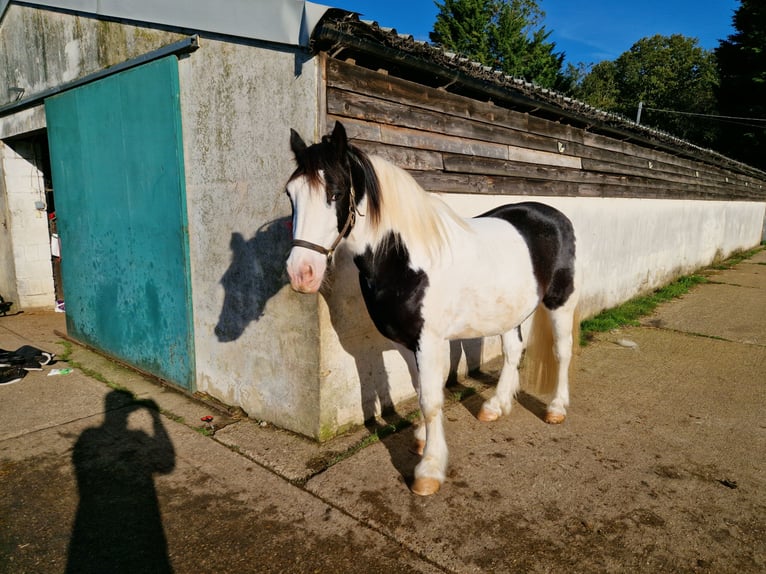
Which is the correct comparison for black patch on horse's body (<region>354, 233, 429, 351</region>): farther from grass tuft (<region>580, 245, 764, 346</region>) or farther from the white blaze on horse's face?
grass tuft (<region>580, 245, 764, 346</region>)

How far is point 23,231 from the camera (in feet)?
21.5

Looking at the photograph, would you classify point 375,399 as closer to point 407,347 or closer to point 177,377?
point 407,347

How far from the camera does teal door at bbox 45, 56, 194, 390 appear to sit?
12.6ft

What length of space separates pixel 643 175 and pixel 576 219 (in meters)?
3.04

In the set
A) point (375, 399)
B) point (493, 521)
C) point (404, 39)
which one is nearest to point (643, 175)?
point (404, 39)

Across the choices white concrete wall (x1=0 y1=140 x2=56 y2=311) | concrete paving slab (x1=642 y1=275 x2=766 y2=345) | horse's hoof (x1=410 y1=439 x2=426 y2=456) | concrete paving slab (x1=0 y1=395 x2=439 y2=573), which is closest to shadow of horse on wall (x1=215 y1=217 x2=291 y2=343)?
concrete paving slab (x1=0 y1=395 x2=439 y2=573)

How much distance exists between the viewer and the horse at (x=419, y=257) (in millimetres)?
2156

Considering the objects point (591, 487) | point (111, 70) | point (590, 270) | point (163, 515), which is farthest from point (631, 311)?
point (111, 70)

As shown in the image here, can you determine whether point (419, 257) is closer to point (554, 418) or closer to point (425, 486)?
point (425, 486)

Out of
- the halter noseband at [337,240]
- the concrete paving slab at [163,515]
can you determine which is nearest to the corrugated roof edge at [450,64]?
the halter noseband at [337,240]

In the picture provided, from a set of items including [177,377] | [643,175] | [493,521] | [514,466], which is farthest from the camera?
[643,175]

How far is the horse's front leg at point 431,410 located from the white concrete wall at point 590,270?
11.3 inches

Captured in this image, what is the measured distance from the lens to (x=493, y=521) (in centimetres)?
241

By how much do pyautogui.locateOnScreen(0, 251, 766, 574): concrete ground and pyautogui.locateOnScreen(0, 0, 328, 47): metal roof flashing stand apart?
2.64 meters
